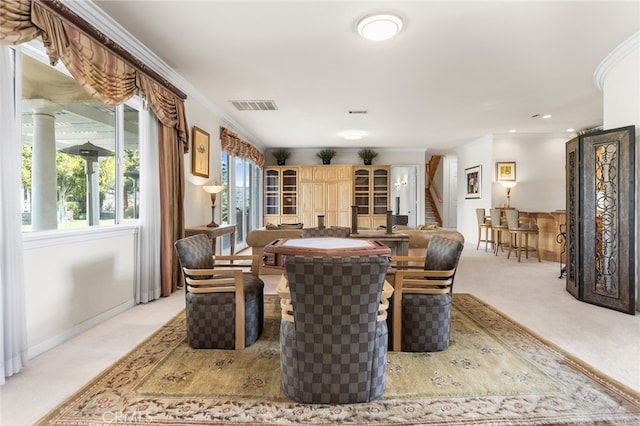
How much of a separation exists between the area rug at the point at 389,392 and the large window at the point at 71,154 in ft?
4.46

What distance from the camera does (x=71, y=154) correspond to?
2883 mm

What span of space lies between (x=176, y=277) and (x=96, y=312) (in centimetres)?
116

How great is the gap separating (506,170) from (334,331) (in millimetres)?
7474

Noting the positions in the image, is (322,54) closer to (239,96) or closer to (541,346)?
(239,96)

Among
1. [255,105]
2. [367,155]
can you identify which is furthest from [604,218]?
[367,155]

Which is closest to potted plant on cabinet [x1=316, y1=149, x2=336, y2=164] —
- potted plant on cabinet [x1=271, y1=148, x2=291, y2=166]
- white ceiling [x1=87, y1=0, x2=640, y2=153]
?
potted plant on cabinet [x1=271, y1=148, x2=291, y2=166]

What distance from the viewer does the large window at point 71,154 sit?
247 cm

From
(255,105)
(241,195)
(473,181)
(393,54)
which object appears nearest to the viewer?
(393,54)

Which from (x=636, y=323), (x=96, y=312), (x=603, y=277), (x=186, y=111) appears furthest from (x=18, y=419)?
(x=603, y=277)

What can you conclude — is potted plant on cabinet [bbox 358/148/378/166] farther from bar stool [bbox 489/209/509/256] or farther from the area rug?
the area rug

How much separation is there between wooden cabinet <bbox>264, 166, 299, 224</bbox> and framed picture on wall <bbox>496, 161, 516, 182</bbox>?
197 inches

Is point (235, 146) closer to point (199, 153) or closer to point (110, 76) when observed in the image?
point (199, 153)

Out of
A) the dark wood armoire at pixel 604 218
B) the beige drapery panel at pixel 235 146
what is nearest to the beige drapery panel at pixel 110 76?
the beige drapery panel at pixel 235 146

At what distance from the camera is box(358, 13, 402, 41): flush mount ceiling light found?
2.70 m
